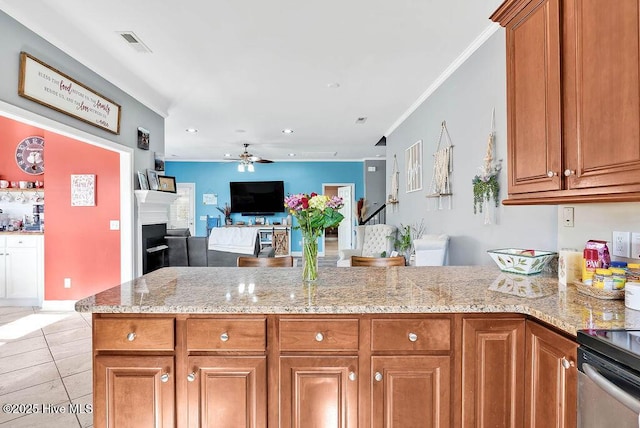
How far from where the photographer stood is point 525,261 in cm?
194

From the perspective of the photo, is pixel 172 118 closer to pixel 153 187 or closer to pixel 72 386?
pixel 153 187

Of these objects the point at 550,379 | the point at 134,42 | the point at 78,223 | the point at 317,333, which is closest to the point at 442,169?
the point at 550,379

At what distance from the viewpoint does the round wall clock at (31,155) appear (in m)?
4.72

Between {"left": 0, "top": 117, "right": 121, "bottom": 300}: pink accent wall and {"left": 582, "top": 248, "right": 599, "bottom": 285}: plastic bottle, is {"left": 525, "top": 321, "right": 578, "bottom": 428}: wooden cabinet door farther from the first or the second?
{"left": 0, "top": 117, "right": 121, "bottom": 300}: pink accent wall

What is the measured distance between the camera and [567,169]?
57.8 inches

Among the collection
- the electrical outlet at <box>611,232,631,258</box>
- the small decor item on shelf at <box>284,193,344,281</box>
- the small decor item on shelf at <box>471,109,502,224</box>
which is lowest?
the electrical outlet at <box>611,232,631,258</box>

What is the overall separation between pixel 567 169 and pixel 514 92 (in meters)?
0.56

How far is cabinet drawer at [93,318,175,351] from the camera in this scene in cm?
138

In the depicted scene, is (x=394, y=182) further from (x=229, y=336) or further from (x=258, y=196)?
(x=229, y=336)

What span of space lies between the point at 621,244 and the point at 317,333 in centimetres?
146

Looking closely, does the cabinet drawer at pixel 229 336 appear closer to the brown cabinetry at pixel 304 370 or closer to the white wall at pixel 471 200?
the brown cabinetry at pixel 304 370

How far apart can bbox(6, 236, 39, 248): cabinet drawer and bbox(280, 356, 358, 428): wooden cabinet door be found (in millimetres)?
4644

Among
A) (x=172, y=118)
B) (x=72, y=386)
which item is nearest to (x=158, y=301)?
(x=72, y=386)

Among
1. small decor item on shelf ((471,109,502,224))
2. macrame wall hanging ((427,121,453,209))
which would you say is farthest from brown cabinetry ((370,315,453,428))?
macrame wall hanging ((427,121,453,209))
